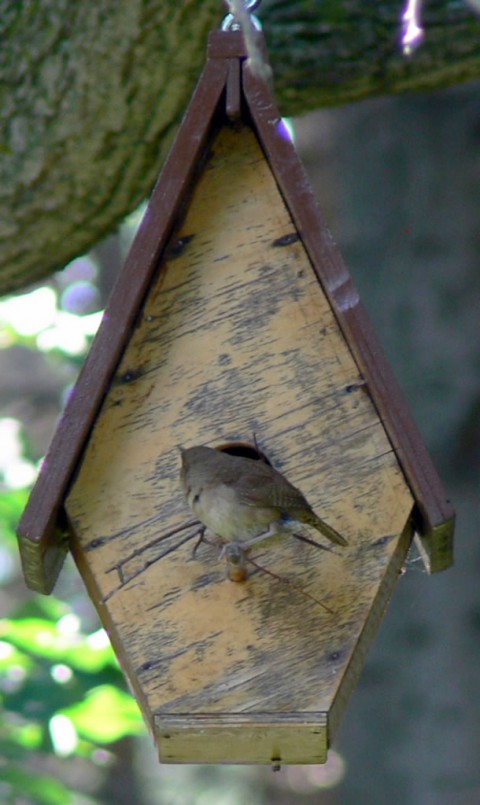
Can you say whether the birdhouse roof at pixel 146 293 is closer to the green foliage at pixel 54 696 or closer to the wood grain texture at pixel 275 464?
the wood grain texture at pixel 275 464

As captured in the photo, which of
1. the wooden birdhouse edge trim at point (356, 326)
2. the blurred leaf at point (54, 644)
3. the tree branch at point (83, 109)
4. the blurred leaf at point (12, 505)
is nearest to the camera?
the wooden birdhouse edge trim at point (356, 326)

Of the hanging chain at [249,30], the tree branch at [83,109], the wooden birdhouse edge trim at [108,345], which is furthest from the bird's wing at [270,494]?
the tree branch at [83,109]

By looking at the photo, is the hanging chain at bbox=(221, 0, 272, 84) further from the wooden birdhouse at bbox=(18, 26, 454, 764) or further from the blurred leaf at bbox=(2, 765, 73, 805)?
the blurred leaf at bbox=(2, 765, 73, 805)

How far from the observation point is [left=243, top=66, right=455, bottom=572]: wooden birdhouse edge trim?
1.98 metres

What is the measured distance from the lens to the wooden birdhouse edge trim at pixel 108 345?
200 centimetres

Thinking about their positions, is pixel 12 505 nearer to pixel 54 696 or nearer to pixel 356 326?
pixel 54 696

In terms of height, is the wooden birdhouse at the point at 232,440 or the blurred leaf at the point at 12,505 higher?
the wooden birdhouse at the point at 232,440

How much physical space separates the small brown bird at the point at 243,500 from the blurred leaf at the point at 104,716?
155 centimetres

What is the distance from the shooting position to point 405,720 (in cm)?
421

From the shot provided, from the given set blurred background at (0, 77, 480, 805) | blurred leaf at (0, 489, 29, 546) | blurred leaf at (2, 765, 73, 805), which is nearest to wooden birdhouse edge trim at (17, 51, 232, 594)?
blurred leaf at (2, 765, 73, 805)

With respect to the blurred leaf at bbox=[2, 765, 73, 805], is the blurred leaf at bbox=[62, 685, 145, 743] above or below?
above

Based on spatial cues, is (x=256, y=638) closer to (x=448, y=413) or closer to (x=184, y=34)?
(x=184, y=34)

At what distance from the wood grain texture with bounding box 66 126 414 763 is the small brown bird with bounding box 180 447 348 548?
0.10 metres

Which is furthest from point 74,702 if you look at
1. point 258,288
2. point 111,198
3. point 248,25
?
point 248,25
